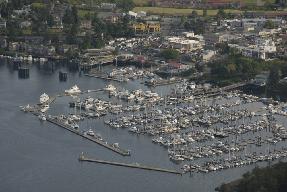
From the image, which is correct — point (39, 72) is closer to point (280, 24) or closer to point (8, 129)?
point (8, 129)

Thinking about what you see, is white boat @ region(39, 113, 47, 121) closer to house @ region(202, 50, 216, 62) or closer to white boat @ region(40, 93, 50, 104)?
white boat @ region(40, 93, 50, 104)

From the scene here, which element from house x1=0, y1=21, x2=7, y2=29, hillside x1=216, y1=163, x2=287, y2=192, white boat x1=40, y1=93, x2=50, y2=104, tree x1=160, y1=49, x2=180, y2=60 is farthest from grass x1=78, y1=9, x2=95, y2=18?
hillside x1=216, y1=163, x2=287, y2=192

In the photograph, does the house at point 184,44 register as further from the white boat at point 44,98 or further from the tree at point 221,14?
the white boat at point 44,98

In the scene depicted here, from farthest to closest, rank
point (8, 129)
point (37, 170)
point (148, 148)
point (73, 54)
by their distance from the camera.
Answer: point (73, 54) < point (8, 129) < point (148, 148) < point (37, 170)

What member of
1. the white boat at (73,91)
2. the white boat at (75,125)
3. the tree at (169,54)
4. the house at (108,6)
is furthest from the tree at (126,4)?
the white boat at (75,125)

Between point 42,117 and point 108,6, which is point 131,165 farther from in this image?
point 108,6

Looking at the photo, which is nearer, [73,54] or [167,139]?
[167,139]

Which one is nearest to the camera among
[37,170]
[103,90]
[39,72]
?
[37,170]

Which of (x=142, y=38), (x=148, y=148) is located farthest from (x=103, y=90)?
(x=142, y=38)
